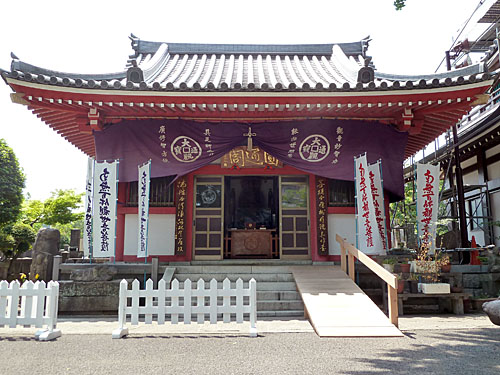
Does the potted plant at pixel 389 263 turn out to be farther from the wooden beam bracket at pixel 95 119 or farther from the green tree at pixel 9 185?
the green tree at pixel 9 185

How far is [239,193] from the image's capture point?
1512cm

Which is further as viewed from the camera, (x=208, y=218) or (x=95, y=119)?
(x=208, y=218)

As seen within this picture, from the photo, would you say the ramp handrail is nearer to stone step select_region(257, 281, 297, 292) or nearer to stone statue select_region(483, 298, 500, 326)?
stone step select_region(257, 281, 297, 292)

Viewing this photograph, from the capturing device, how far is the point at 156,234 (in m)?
9.73

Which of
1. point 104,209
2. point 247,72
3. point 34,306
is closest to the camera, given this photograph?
point 34,306

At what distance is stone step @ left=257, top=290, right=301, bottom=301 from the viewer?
25.2 feet

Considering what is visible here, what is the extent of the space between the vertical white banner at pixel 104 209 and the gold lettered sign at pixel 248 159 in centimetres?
279

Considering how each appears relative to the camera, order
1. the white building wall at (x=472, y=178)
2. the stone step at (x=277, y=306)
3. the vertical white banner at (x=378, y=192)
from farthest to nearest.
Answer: the white building wall at (x=472, y=178) < the vertical white banner at (x=378, y=192) < the stone step at (x=277, y=306)

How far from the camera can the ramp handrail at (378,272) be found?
5.94 meters

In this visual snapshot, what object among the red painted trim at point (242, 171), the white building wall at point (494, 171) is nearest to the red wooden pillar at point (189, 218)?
the red painted trim at point (242, 171)

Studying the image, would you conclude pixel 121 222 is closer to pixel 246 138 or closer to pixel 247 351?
pixel 246 138

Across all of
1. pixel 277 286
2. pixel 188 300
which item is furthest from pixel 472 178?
pixel 188 300

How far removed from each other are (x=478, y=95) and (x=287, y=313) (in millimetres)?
6145

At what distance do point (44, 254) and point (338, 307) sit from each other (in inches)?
326
